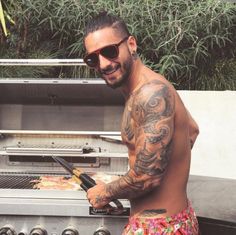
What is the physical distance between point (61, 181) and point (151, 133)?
1169mm

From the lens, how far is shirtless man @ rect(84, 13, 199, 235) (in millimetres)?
2035

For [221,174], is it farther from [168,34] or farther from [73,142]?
[73,142]

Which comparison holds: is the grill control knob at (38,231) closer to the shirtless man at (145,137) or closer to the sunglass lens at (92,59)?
the shirtless man at (145,137)

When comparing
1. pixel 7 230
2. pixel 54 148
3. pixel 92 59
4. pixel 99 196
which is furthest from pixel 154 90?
pixel 54 148

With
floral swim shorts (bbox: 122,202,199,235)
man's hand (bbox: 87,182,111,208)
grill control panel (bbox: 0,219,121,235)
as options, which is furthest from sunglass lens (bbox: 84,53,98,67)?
grill control panel (bbox: 0,219,121,235)

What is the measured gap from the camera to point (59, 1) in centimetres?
618

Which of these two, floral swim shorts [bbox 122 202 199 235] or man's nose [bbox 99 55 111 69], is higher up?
man's nose [bbox 99 55 111 69]

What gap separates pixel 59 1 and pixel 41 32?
52 cm

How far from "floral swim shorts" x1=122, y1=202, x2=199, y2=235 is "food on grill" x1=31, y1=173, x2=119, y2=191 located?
0.72 meters

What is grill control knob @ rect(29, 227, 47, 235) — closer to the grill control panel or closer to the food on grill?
the grill control panel

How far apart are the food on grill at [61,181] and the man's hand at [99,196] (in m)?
0.57

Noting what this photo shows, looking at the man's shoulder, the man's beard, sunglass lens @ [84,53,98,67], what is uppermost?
sunglass lens @ [84,53,98,67]

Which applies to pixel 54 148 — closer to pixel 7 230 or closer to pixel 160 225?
pixel 7 230

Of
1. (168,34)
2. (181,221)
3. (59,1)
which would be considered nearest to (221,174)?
(168,34)
